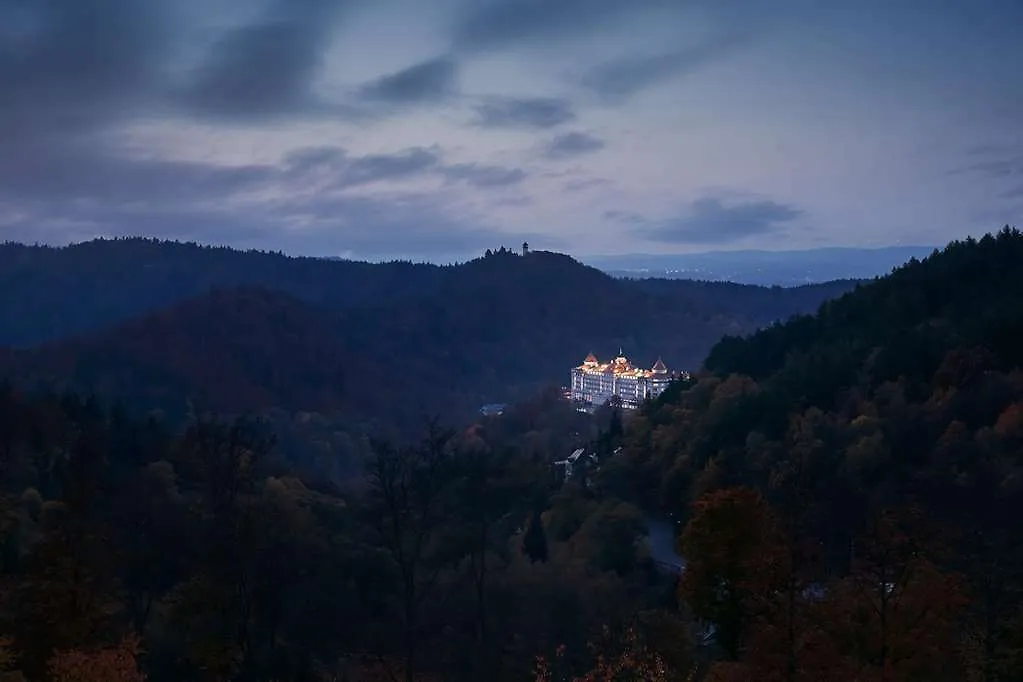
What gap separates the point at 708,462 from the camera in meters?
45.1

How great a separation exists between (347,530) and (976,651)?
80.3ft

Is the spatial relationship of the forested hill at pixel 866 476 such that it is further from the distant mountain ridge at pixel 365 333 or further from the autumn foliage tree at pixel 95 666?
the distant mountain ridge at pixel 365 333

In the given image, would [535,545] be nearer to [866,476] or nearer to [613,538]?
[613,538]

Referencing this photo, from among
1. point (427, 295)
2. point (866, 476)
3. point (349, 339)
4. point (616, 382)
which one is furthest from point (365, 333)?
point (866, 476)

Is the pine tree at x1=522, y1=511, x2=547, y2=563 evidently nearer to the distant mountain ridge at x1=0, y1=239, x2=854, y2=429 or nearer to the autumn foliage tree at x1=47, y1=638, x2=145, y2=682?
the autumn foliage tree at x1=47, y1=638, x2=145, y2=682

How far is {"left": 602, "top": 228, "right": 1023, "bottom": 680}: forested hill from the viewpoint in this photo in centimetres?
1538

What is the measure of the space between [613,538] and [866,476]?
11.2 metres

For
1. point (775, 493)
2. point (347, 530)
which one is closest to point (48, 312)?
point (347, 530)

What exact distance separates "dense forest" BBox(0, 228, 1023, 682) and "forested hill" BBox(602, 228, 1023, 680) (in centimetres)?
10

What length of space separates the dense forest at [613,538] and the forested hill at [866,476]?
0.33 feet

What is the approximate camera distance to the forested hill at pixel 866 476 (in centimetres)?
1538

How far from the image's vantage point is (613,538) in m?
34.2

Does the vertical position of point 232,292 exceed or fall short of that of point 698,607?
it exceeds it

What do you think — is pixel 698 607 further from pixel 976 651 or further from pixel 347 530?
pixel 347 530
